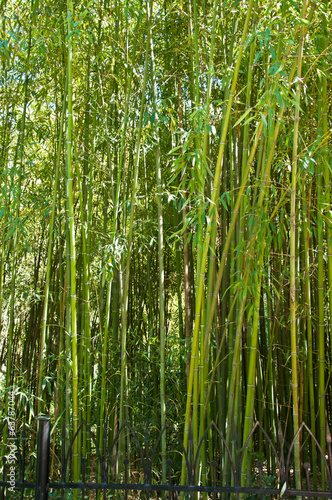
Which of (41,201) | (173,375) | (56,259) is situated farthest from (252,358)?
(56,259)

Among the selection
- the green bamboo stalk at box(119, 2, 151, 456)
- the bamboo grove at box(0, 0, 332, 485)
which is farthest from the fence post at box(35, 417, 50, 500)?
the green bamboo stalk at box(119, 2, 151, 456)

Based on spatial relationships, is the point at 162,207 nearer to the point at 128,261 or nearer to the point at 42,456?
the point at 128,261

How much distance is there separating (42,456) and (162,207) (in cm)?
160

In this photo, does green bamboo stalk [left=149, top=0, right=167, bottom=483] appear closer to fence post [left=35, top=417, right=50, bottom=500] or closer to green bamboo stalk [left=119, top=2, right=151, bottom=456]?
green bamboo stalk [left=119, top=2, right=151, bottom=456]

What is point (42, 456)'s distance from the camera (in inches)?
66.2

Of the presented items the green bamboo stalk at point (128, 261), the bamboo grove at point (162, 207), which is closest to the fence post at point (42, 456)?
the bamboo grove at point (162, 207)

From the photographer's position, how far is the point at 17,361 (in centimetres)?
380

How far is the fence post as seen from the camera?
1668 millimetres

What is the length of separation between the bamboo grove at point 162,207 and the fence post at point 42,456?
1.51 ft

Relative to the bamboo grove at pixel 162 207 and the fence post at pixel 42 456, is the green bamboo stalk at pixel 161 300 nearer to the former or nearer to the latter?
the bamboo grove at pixel 162 207

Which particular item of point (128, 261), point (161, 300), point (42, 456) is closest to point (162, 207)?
point (128, 261)

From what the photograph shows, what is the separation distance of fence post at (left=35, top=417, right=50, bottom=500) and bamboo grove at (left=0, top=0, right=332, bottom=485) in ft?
1.51

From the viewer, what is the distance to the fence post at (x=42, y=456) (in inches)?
65.7

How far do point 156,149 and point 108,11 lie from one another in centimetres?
107
